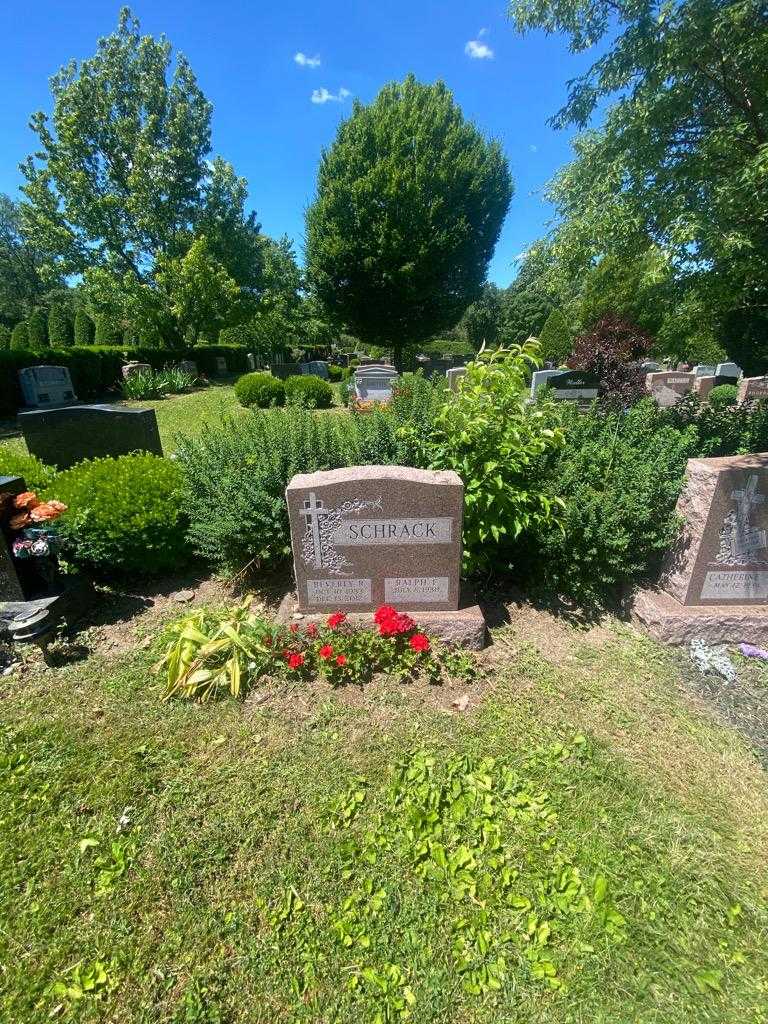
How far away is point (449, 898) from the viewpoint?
1822mm

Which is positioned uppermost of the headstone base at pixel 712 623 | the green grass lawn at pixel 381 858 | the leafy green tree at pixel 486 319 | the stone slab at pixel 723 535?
the leafy green tree at pixel 486 319

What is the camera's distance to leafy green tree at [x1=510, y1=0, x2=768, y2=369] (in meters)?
3.52

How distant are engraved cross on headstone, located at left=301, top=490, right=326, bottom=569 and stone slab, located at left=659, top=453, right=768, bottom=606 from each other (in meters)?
2.74

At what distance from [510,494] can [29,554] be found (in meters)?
3.71

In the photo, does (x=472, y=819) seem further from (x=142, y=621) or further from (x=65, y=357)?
(x=65, y=357)

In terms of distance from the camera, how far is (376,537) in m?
3.17

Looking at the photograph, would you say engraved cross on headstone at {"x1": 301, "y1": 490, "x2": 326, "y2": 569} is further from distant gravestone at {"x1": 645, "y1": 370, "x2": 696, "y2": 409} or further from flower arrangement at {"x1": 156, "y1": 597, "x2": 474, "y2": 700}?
distant gravestone at {"x1": 645, "y1": 370, "x2": 696, "y2": 409}

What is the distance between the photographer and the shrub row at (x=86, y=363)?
498 inches

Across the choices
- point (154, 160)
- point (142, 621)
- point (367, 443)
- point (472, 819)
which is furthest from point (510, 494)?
point (154, 160)

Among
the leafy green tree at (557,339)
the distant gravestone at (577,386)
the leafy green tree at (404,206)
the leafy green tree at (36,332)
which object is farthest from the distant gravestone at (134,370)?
the leafy green tree at (557,339)

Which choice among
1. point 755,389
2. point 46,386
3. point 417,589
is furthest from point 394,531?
point 755,389

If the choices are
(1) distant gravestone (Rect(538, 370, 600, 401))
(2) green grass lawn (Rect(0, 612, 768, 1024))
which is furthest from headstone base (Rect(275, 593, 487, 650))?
(1) distant gravestone (Rect(538, 370, 600, 401))

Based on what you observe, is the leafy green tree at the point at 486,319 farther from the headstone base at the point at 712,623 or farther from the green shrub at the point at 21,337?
the headstone base at the point at 712,623

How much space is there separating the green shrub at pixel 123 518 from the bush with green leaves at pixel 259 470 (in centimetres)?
18
